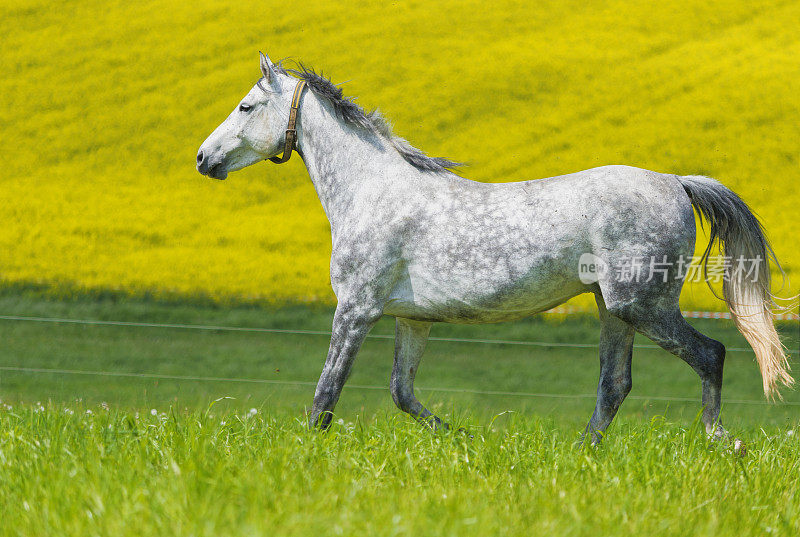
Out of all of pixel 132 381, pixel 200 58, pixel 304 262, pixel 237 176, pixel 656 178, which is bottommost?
pixel 132 381

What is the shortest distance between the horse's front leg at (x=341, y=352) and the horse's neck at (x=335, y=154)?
54 centimetres

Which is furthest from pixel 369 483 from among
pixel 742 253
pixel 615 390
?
pixel 742 253

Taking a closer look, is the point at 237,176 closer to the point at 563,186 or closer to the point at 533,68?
the point at 533,68

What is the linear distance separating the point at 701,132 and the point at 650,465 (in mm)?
6711

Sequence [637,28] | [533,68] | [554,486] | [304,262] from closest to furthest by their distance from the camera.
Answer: [554,486] → [304,262] → [533,68] → [637,28]

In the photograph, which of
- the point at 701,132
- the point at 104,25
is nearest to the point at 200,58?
the point at 104,25

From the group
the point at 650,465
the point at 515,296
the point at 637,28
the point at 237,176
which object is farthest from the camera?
the point at 637,28

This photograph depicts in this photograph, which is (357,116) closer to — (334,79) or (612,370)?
(612,370)

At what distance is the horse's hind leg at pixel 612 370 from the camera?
4.39 meters

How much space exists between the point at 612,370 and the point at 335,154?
1866mm

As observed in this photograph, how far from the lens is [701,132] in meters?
9.38

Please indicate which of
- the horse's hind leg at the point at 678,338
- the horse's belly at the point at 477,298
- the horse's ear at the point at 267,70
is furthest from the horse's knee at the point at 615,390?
the horse's ear at the point at 267,70

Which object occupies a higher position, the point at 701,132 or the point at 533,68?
the point at 533,68

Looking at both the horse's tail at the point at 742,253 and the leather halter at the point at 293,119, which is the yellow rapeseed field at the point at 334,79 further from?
the horse's tail at the point at 742,253
